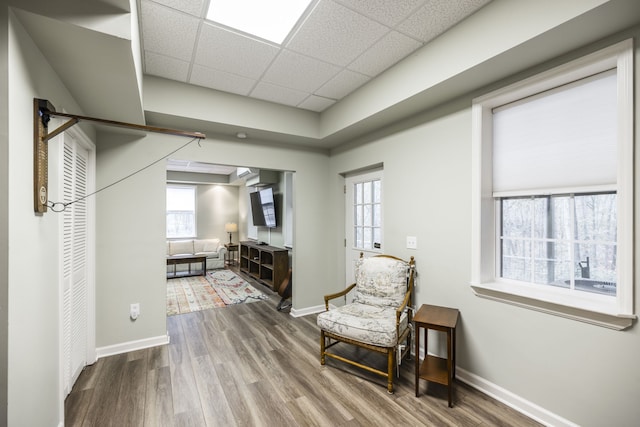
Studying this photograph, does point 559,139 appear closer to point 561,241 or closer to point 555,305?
point 561,241

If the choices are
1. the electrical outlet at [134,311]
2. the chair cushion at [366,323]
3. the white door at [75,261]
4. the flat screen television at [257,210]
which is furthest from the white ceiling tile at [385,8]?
the flat screen television at [257,210]

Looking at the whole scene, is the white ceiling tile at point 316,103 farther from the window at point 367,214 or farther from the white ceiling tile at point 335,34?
the window at point 367,214

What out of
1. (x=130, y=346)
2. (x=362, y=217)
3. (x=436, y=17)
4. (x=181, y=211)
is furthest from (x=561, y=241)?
(x=181, y=211)

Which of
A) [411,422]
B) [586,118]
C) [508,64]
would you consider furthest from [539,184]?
[411,422]

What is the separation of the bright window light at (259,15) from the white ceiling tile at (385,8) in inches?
12.3

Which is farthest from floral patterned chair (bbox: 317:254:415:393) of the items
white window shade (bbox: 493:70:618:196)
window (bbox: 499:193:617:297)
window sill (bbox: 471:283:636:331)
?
white window shade (bbox: 493:70:618:196)

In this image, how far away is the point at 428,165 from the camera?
2625mm

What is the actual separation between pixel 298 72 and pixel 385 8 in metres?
1.00

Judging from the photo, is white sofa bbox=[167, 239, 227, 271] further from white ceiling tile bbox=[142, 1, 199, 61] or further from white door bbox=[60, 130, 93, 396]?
white ceiling tile bbox=[142, 1, 199, 61]

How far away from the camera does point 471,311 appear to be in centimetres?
227

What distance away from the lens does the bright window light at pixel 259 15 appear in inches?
69.7

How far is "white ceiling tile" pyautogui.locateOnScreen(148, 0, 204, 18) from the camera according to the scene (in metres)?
1.71

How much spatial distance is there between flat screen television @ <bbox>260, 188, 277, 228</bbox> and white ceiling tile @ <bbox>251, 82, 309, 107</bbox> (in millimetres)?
2910

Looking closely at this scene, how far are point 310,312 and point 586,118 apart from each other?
3.49m
